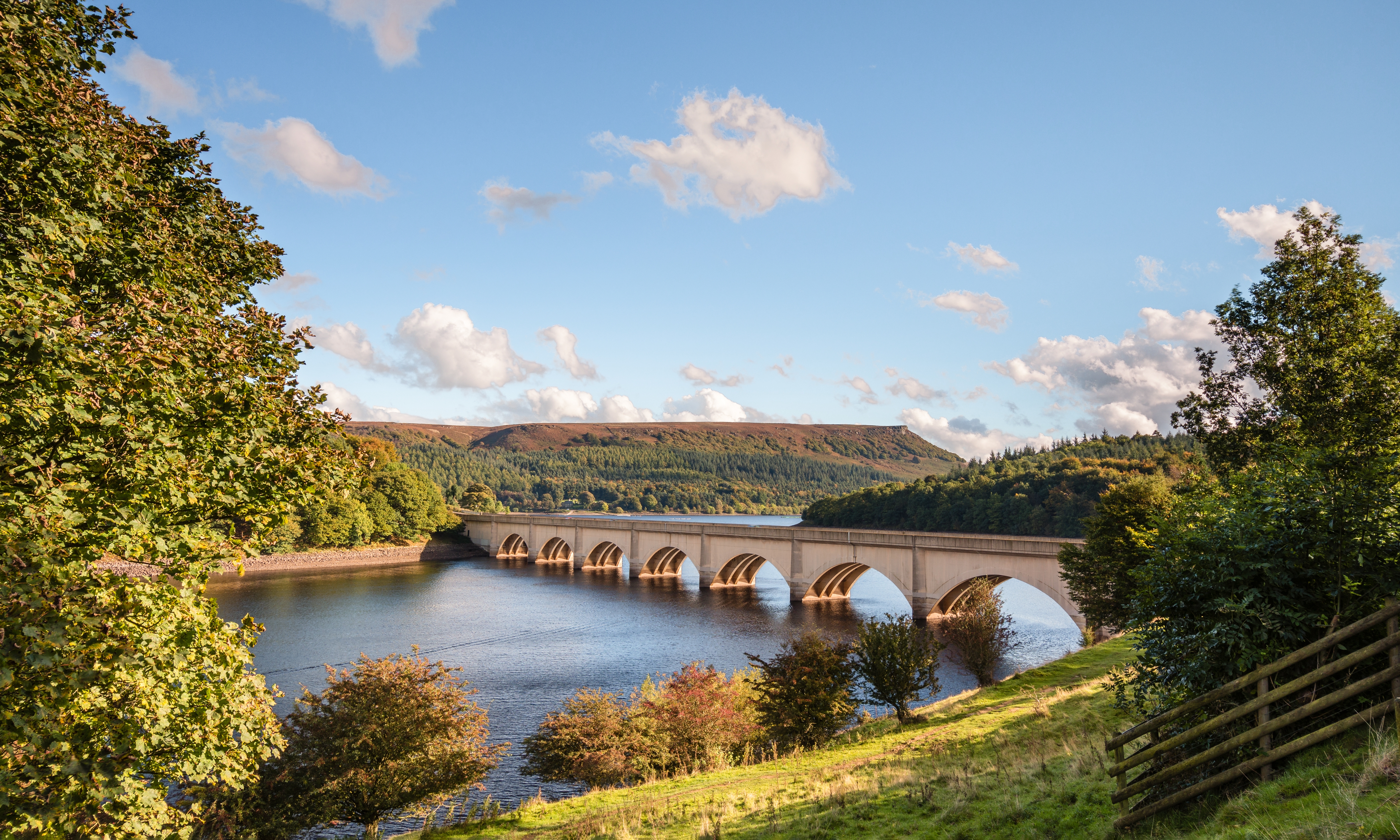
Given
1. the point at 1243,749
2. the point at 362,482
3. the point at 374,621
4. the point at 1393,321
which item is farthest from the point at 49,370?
the point at 374,621

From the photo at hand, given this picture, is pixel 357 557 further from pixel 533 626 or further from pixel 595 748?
pixel 595 748

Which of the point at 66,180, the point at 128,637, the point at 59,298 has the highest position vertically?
the point at 66,180

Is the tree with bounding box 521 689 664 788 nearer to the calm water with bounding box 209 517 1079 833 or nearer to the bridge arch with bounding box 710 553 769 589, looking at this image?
the calm water with bounding box 209 517 1079 833

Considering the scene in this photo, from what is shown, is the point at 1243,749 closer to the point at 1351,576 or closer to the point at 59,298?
the point at 1351,576

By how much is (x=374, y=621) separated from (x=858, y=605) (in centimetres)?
3414

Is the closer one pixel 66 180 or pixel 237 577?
pixel 66 180

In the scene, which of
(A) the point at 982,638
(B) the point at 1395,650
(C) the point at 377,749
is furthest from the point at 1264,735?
(A) the point at 982,638

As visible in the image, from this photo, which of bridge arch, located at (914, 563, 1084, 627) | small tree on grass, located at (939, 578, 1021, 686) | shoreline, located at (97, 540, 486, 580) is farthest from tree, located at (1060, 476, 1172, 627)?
shoreline, located at (97, 540, 486, 580)

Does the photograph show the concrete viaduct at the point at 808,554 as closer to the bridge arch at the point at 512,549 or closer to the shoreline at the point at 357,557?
the bridge arch at the point at 512,549

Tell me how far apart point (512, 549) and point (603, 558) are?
61.6 feet

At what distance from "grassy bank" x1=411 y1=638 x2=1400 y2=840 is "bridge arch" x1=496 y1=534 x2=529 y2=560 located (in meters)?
80.8

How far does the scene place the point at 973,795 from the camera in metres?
11.0

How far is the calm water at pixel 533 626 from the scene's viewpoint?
104 feet

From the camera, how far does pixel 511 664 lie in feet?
119
